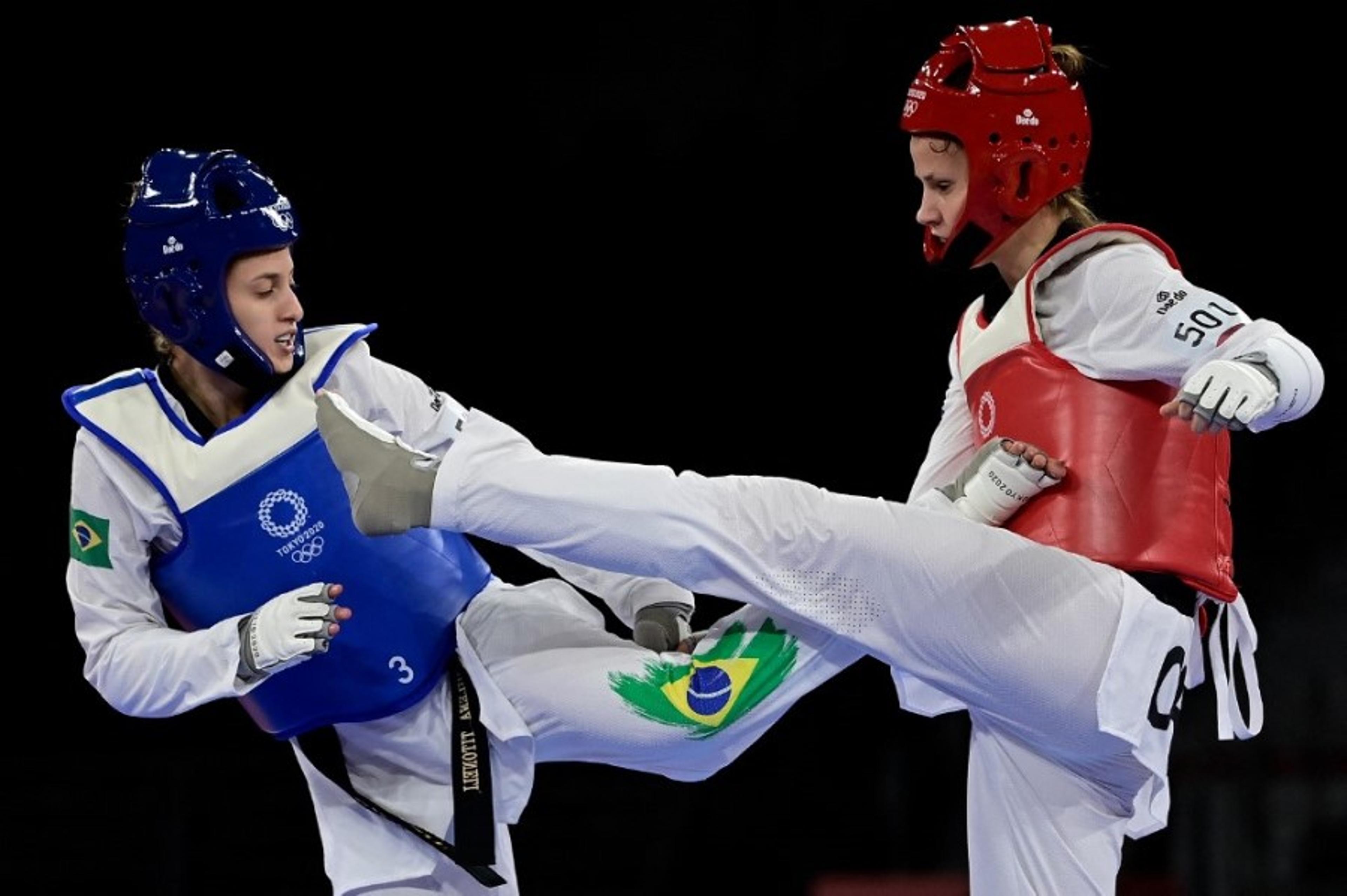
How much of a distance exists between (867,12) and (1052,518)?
4796mm

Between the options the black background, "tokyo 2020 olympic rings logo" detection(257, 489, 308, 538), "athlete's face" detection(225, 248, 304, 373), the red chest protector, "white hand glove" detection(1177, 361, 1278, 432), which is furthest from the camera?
the black background

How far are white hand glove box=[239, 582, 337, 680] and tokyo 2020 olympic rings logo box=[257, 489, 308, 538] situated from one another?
7.1 inches

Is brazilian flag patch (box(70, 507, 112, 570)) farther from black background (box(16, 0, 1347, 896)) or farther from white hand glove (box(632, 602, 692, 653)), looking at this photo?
black background (box(16, 0, 1347, 896))

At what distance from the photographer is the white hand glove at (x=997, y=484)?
10.6ft

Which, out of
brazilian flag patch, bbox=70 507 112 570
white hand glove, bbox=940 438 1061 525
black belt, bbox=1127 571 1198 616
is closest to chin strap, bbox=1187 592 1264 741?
black belt, bbox=1127 571 1198 616

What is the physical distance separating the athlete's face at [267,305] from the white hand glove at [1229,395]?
69.9 inches

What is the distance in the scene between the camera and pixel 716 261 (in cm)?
740

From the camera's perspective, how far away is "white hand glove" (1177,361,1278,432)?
2822 millimetres

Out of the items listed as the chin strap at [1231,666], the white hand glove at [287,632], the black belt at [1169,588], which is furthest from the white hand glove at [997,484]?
the white hand glove at [287,632]

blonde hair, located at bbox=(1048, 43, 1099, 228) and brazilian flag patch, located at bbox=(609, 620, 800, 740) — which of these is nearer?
brazilian flag patch, located at bbox=(609, 620, 800, 740)

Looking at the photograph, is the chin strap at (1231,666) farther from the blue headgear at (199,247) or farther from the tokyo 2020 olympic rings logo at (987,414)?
the blue headgear at (199,247)

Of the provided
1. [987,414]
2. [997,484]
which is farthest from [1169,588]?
[987,414]

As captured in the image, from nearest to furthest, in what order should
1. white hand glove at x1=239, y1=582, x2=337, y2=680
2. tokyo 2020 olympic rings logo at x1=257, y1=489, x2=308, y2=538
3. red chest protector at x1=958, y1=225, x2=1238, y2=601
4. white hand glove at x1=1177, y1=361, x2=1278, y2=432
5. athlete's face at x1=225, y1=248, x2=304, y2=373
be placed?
white hand glove at x1=1177, y1=361, x2=1278, y2=432 < white hand glove at x1=239, y1=582, x2=337, y2=680 < red chest protector at x1=958, y1=225, x2=1238, y2=601 < tokyo 2020 olympic rings logo at x1=257, y1=489, x2=308, y2=538 < athlete's face at x1=225, y1=248, x2=304, y2=373

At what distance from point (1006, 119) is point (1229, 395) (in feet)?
2.85
